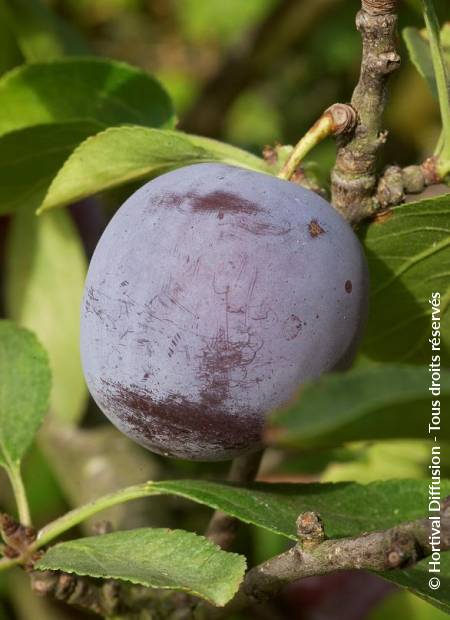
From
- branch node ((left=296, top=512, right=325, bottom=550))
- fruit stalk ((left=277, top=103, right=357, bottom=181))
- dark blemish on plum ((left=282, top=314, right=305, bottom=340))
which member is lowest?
branch node ((left=296, top=512, right=325, bottom=550))

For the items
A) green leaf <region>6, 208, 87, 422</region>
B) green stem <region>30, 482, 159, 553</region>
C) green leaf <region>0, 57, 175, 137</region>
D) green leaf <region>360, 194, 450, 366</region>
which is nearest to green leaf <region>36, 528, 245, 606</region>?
green stem <region>30, 482, 159, 553</region>

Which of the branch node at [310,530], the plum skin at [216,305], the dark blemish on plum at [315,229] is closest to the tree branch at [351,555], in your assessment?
the branch node at [310,530]

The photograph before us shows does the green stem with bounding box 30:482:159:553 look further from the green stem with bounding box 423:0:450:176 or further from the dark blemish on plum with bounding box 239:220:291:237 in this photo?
the green stem with bounding box 423:0:450:176

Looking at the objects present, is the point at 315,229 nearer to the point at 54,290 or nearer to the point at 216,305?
the point at 216,305

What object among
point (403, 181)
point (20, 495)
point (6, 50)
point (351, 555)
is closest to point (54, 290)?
point (6, 50)

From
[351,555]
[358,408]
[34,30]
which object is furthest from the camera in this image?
[34,30]

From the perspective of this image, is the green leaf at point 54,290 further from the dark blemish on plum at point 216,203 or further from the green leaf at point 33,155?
the dark blemish on plum at point 216,203
